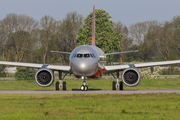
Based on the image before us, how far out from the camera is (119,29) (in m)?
102

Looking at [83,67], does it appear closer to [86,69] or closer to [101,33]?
[86,69]

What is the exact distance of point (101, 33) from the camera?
78750 mm

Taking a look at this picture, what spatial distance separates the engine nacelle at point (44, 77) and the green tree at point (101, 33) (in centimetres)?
4761

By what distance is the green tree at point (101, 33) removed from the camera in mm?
77562

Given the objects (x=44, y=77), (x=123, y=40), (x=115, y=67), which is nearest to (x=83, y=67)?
(x=44, y=77)

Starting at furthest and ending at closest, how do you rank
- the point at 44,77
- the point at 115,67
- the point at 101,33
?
the point at 101,33, the point at 115,67, the point at 44,77

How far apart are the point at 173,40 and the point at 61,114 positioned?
303 feet

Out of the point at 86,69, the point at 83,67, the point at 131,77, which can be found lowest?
the point at 131,77

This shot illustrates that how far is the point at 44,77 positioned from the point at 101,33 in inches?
2006

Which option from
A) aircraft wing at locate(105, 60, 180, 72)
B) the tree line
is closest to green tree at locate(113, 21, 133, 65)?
the tree line

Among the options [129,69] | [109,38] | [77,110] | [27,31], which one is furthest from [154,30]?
[77,110]

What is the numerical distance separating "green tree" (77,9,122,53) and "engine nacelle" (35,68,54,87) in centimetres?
4761

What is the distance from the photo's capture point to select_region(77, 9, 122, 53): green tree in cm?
7756

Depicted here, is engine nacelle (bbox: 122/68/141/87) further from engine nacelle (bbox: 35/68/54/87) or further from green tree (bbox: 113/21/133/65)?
green tree (bbox: 113/21/133/65)
